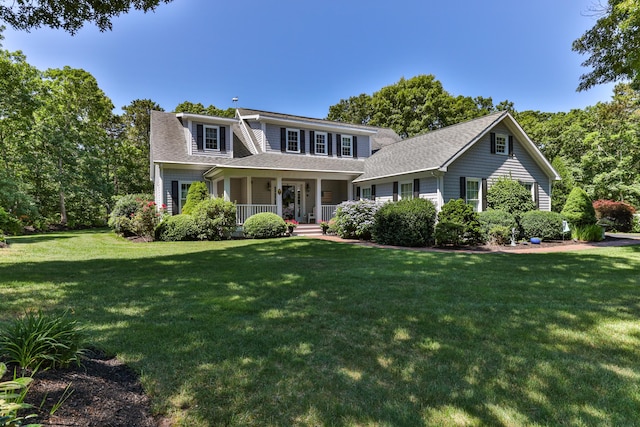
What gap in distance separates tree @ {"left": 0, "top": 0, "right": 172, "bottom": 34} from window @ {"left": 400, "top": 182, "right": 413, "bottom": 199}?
463 inches

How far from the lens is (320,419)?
2.10m

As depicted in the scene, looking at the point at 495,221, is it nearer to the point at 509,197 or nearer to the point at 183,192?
the point at 509,197

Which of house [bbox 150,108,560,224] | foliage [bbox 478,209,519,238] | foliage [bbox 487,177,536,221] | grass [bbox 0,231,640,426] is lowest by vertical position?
grass [bbox 0,231,640,426]

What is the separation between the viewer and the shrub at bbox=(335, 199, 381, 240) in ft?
42.9

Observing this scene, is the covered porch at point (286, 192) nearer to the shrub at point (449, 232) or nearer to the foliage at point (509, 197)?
the shrub at point (449, 232)

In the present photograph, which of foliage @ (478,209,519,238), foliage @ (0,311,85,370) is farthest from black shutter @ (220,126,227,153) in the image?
foliage @ (0,311,85,370)

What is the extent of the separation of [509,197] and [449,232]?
4952 mm

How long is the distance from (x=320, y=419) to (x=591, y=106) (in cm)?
3782

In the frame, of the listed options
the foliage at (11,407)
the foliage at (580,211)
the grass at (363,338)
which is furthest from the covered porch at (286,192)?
the foliage at (11,407)

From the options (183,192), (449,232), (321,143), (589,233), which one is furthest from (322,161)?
(589,233)

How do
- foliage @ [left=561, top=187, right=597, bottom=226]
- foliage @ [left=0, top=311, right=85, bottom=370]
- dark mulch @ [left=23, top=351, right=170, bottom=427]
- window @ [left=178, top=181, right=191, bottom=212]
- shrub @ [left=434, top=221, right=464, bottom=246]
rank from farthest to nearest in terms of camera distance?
1. window @ [left=178, top=181, right=191, bottom=212]
2. foliage @ [left=561, top=187, right=597, bottom=226]
3. shrub @ [left=434, top=221, right=464, bottom=246]
4. foliage @ [left=0, top=311, right=85, bottom=370]
5. dark mulch @ [left=23, top=351, right=170, bottom=427]

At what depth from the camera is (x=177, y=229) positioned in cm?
1307

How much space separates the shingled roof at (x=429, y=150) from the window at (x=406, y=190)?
77 centimetres

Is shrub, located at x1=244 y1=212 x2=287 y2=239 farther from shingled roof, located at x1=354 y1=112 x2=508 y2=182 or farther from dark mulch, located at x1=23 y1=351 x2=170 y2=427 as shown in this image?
dark mulch, located at x1=23 y1=351 x2=170 y2=427
